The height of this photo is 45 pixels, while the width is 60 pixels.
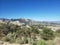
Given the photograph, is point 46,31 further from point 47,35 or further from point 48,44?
point 48,44

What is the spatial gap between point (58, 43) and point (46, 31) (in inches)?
415

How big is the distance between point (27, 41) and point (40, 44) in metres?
4.89

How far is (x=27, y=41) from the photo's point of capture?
1995 cm

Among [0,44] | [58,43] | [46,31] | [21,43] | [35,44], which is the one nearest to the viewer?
[58,43]

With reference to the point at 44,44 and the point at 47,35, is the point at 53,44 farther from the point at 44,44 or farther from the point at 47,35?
the point at 47,35

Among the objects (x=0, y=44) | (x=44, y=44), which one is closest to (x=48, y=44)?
(x=44, y=44)

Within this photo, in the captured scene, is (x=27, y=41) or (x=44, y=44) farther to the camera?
(x=27, y=41)

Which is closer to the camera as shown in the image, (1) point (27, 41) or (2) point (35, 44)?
(2) point (35, 44)

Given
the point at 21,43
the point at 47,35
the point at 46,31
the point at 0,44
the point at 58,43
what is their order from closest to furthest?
the point at 58,43 < the point at 0,44 < the point at 21,43 < the point at 47,35 < the point at 46,31

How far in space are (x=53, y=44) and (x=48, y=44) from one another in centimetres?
71

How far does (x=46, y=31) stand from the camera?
25422mm

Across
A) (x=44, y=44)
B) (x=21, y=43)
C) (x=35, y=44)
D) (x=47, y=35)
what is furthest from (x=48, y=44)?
(x=47, y=35)

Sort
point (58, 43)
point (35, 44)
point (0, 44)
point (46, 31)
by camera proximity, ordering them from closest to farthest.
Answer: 1. point (58, 43)
2. point (35, 44)
3. point (0, 44)
4. point (46, 31)

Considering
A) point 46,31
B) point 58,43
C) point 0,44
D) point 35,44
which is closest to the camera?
point 58,43
